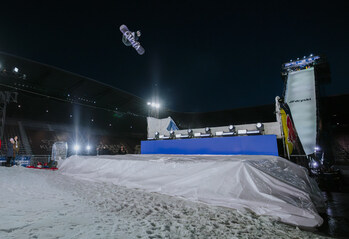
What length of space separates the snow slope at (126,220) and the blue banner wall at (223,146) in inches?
118

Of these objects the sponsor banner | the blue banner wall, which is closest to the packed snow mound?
the blue banner wall

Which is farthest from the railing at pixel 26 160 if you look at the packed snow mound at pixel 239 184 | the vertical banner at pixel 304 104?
the vertical banner at pixel 304 104

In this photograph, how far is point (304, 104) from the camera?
12.0 metres

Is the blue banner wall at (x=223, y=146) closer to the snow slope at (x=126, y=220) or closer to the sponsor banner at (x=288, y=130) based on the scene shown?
the sponsor banner at (x=288, y=130)

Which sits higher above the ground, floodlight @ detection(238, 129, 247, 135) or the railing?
floodlight @ detection(238, 129, 247, 135)

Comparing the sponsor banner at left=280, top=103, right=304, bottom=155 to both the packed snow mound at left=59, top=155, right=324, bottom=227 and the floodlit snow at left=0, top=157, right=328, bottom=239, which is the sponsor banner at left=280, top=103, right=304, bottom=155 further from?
the floodlit snow at left=0, top=157, right=328, bottom=239

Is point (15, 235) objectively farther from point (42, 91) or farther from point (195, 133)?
point (42, 91)

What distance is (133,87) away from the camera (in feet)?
57.1

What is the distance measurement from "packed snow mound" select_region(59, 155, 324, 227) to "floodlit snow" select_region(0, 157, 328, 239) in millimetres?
156

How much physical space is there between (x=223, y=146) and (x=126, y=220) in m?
4.02

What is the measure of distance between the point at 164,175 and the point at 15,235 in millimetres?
2031

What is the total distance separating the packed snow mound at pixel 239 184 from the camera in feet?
6.14

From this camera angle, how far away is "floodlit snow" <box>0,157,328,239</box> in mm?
1429

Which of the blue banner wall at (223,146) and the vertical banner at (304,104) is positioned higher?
the vertical banner at (304,104)
